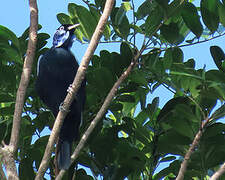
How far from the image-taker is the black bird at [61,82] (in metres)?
2.51

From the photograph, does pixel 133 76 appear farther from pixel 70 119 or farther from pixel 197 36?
pixel 70 119

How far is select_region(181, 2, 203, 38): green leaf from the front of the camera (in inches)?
87.0

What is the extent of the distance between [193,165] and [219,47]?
0.59m

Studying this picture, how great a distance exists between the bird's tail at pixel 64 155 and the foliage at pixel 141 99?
0.31ft

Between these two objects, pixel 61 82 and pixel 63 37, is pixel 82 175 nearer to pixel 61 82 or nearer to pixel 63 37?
pixel 61 82

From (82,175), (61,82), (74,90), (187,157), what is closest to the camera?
(187,157)

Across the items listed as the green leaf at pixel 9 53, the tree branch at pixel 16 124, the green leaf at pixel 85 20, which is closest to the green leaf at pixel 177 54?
the green leaf at pixel 85 20

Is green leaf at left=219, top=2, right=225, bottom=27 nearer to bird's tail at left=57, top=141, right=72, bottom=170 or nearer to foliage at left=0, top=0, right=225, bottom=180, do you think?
foliage at left=0, top=0, right=225, bottom=180

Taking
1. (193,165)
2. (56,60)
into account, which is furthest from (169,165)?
(56,60)

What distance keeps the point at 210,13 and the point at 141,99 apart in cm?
62

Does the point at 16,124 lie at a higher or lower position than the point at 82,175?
higher

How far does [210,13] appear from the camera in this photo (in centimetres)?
219

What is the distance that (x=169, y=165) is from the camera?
2252 mm

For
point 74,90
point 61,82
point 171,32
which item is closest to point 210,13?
point 171,32
